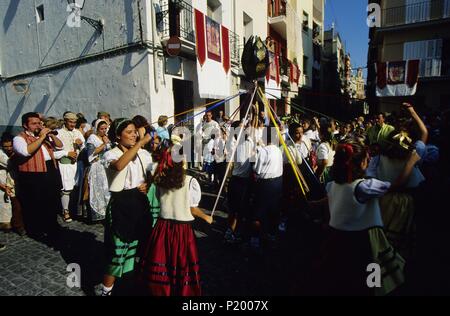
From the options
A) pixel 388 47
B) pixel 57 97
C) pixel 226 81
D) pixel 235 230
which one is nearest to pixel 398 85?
pixel 388 47

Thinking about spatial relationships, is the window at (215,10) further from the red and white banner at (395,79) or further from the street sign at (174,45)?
the red and white banner at (395,79)

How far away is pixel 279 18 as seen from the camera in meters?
15.7

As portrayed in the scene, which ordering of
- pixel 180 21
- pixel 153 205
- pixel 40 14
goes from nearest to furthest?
1. pixel 153 205
2. pixel 180 21
3. pixel 40 14

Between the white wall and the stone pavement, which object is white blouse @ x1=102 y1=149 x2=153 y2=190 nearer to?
the stone pavement

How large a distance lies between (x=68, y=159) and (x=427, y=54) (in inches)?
771

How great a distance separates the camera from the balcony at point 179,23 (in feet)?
27.6

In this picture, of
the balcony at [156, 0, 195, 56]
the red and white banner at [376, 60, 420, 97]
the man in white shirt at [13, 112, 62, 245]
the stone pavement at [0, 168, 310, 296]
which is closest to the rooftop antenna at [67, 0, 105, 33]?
the balcony at [156, 0, 195, 56]

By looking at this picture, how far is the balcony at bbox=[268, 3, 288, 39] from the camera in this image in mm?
15711

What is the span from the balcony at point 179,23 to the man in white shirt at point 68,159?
4.56m

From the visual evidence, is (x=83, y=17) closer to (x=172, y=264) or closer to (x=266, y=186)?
(x=266, y=186)

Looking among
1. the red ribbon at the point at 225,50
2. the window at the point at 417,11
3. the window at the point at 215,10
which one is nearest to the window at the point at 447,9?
the window at the point at 417,11

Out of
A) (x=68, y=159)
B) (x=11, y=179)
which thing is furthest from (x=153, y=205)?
(x=11, y=179)

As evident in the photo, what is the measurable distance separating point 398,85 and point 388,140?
14.1 m

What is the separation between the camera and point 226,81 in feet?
33.2
